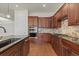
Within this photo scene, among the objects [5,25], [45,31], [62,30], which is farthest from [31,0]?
[62,30]

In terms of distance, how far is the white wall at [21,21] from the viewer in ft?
8.99

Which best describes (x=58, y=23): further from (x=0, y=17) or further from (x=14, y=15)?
(x=0, y=17)

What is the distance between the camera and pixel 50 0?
61.8 inches

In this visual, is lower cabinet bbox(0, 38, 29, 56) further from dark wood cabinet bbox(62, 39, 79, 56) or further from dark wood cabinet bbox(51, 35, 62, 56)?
dark wood cabinet bbox(51, 35, 62, 56)

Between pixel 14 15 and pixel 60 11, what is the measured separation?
72.7 inches

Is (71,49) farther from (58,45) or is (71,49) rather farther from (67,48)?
(58,45)

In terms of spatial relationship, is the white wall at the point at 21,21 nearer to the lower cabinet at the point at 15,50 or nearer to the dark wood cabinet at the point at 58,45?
the lower cabinet at the point at 15,50

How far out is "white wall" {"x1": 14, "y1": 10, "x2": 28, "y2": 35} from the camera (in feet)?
8.99

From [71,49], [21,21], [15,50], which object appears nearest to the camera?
[15,50]

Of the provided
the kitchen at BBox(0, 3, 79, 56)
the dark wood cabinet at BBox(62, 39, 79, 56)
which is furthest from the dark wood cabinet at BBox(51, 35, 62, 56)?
the dark wood cabinet at BBox(62, 39, 79, 56)

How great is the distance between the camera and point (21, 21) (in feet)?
11.5

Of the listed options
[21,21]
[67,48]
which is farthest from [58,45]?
[21,21]

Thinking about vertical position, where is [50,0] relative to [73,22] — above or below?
above

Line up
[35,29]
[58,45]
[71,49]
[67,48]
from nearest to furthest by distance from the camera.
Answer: [71,49]
[67,48]
[58,45]
[35,29]
